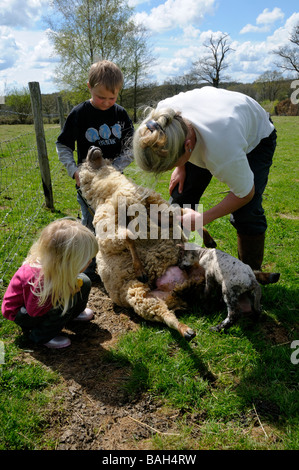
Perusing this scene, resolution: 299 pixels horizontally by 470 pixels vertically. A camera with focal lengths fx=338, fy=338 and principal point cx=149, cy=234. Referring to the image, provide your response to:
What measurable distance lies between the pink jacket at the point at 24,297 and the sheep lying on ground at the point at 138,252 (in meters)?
0.85

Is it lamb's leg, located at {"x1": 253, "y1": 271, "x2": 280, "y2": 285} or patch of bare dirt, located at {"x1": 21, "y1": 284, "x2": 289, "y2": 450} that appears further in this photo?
lamb's leg, located at {"x1": 253, "y1": 271, "x2": 280, "y2": 285}

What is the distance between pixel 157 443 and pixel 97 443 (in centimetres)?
40

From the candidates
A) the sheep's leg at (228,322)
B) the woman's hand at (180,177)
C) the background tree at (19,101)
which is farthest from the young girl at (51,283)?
the background tree at (19,101)

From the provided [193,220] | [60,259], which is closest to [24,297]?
[60,259]

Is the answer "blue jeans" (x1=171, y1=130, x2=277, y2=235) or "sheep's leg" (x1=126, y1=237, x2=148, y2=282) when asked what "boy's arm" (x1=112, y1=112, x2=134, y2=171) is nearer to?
"blue jeans" (x1=171, y1=130, x2=277, y2=235)

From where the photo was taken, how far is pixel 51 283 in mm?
2854

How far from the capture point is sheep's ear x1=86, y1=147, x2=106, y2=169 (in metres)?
4.14

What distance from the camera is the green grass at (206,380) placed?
2.31 m

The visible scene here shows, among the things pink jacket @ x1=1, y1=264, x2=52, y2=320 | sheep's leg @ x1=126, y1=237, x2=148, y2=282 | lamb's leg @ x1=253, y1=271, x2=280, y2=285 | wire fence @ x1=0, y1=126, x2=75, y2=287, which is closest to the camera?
pink jacket @ x1=1, y1=264, x2=52, y2=320

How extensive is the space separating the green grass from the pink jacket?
1.15 ft

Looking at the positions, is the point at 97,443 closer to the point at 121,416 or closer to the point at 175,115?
the point at 121,416

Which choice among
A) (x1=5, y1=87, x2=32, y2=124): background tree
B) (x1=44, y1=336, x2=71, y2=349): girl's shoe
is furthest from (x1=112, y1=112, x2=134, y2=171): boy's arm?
(x1=5, y1=87, x2=32, y2=124): background tree

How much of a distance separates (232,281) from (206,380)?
34.9 inches

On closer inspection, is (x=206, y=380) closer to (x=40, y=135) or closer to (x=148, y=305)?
(x=148, y=305)
